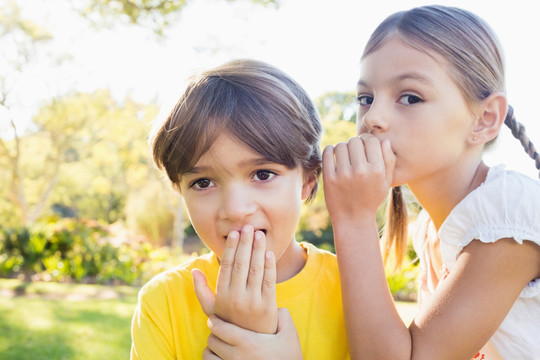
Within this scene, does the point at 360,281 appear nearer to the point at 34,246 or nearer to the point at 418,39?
the point at 418,39

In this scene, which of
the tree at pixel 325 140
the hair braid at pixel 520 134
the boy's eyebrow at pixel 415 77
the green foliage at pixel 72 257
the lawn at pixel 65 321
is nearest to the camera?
the boy's eyebrow at pixel 415 77

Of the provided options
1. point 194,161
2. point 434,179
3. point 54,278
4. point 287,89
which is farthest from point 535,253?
point 54,278

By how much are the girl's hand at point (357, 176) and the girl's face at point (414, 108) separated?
0.07 meters

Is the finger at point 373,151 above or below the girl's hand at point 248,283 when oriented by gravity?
above

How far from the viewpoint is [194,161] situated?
1645 millimetres

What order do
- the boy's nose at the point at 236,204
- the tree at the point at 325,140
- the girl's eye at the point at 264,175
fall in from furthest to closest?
the tree at the point at 325,140 < the girl's eye at the point at 264,175 < the boy's nose at the point at 236,204

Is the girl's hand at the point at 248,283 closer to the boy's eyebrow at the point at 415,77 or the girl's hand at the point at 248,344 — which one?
the girl's hand at the point at 248,344

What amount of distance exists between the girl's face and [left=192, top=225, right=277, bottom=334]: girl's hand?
2.22 ft

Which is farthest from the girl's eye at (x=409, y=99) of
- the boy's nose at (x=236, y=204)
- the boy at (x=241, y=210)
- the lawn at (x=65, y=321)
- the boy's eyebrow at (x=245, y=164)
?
the lawn at (x=65, y=321)

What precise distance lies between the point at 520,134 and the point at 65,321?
21.1 feet

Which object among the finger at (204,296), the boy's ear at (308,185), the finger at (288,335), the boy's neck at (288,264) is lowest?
the finger at (288,335)

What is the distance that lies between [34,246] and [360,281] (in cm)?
1045

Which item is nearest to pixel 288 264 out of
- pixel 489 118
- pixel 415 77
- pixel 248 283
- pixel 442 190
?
pixel 248 283

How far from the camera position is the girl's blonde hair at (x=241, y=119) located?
64.5 inches
